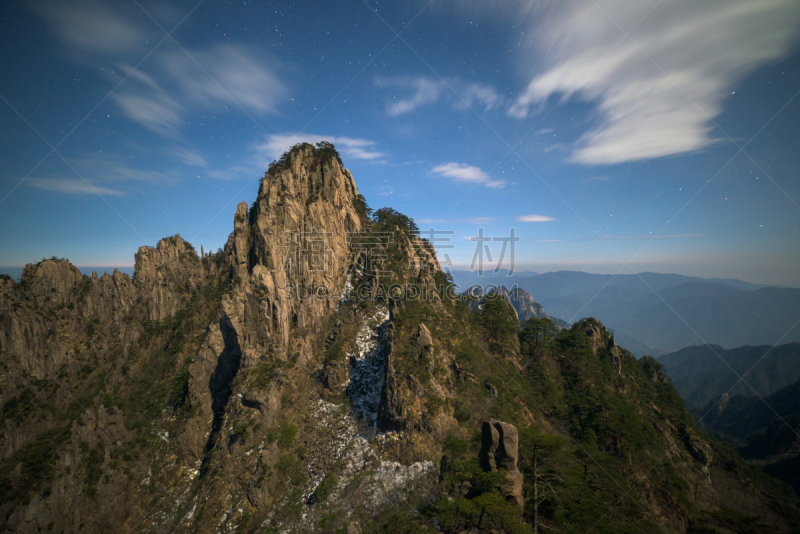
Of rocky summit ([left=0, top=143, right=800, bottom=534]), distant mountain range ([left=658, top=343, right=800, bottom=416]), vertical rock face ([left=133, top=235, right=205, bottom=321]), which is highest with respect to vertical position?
vertical rock face ([left=133, top=235, right=205, bottom=321])

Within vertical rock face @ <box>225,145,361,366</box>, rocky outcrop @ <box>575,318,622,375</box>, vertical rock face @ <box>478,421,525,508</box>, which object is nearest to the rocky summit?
vertical rock face @ <box>478,421,525,508</box>

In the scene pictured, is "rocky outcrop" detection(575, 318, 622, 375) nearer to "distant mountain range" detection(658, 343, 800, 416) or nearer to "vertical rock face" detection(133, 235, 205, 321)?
"vertical rock face" detection(133, 235, 205, 321)

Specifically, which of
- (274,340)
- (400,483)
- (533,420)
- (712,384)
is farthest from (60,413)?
(712,384)

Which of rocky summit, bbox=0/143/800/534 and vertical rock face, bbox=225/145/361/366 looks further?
vertical rock face, bbox=225/145/361/366

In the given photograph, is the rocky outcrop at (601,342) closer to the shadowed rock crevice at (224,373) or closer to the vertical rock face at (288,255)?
the vertical rock face at (288,255)

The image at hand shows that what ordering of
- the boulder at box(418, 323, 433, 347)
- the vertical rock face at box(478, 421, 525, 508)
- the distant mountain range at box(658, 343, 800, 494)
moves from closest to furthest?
the vertical rock face at box(478, 421, 525, 508) < the boulder at box(418, 323, 433, 347) < the distant mountain range at box(658, 343, 800, 494)

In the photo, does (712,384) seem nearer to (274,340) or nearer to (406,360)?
(406,360)
